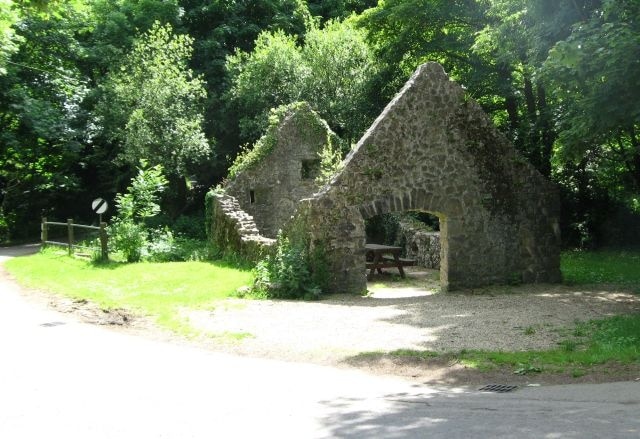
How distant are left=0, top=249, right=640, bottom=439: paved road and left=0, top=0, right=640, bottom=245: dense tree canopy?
7282 millimetres

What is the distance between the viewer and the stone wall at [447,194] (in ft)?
49.4

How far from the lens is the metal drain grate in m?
7.57

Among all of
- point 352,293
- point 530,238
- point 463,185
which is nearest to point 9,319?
point 352,293

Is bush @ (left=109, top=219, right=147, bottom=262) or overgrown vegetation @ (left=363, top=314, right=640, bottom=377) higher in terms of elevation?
bush @ (left=109, top=219, right=147, bottom=262)

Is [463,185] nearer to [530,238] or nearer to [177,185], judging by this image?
[530,238]

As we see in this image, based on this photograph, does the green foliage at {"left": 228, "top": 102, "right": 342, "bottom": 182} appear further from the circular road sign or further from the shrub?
the shrub

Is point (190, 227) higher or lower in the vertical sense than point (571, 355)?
higher

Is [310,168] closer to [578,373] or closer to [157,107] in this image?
[157,107]

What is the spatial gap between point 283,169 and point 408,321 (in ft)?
44.9

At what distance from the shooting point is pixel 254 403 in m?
6.89

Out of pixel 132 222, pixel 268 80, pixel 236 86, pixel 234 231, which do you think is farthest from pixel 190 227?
pixel 234 231

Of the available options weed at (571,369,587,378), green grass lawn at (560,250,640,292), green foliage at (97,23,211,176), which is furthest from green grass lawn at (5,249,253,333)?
green grass lawn at (560,250,640,292)

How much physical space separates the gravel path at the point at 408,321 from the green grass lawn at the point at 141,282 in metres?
1.09

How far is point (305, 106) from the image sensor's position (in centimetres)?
2478
